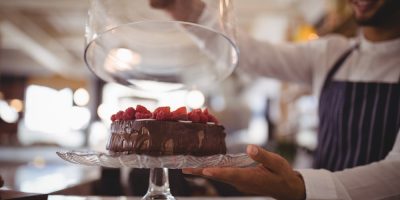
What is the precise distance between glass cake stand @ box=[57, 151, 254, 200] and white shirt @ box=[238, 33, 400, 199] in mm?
201

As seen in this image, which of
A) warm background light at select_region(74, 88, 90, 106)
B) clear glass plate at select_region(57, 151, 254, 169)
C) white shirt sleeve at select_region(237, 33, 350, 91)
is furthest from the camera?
warm background light at select_region(74, 88, 90, 106)

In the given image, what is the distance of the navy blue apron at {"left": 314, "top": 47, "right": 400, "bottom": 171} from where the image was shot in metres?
1.42

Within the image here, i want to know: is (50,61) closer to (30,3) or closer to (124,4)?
(30,3)

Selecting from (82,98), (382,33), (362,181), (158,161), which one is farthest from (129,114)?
(82,98)

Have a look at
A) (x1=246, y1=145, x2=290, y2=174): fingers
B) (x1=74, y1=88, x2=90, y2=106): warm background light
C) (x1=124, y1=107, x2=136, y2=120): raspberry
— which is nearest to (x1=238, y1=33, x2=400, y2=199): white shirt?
(x1=246, y1=145, x2=290, y2=174): fingers

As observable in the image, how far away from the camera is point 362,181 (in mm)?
1053

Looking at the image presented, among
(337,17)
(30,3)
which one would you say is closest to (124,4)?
(337,17)

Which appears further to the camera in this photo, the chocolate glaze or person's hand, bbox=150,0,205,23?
person's hand, bbox=150,0,205,23

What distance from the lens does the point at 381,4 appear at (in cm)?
154

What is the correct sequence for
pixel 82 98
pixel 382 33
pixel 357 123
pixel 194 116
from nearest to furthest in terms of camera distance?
pixel 194 116 → pixel 357 123 → pixel 382 33 → pixel 82 98

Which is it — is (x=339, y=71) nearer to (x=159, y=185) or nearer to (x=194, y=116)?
(x=194, y=116)

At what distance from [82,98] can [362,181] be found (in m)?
12.6

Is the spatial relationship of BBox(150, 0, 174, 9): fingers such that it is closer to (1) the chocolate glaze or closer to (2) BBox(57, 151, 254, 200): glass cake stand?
(1) the chocolate glaze

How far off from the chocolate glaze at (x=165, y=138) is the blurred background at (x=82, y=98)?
10.4 inches
